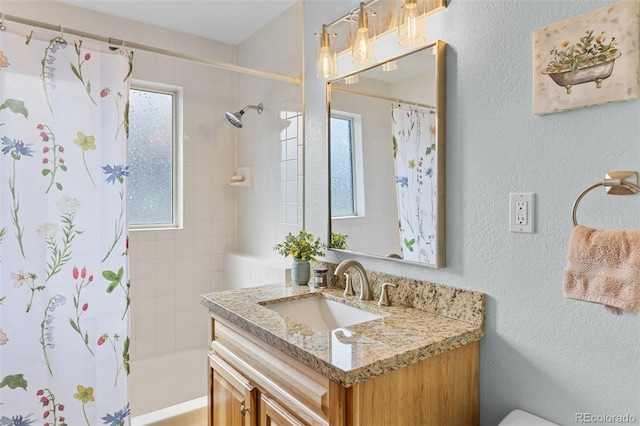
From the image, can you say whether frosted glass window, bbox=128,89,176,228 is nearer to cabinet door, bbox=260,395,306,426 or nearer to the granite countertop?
the granite countertop

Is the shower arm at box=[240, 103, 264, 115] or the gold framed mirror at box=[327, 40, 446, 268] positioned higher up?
the shower arm at box=[240, 103, 264, 115]

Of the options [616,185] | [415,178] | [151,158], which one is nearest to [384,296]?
[415,178]

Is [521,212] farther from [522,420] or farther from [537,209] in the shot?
[522,420]

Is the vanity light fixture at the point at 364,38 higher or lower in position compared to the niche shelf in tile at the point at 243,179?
higher

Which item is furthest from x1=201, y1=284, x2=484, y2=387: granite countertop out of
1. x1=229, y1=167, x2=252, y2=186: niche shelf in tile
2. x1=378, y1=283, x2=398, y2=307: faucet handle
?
x1=229, y1=167, x2=252, y2=186: niche shelf in tile

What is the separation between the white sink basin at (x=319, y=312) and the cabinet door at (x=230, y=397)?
0.30 metres

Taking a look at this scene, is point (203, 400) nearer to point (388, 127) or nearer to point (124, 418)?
point (124, 418)

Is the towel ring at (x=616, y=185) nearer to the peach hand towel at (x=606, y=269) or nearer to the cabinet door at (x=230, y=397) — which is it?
the peach hand towel at (x=606, y=269)

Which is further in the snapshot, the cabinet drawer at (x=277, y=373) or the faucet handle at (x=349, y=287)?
the faucet handle at (x=349, y=287)

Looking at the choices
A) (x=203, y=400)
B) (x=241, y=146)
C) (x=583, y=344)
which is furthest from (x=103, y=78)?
(x=583, y=344)

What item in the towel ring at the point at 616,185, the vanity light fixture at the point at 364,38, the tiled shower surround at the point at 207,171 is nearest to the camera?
the towel ring at the point at 616,185

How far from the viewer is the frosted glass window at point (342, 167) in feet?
5.97

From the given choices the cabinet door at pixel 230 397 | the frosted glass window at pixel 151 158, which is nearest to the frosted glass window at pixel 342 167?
the cabinet door at pixel 230 397

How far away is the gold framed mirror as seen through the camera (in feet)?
4.59
